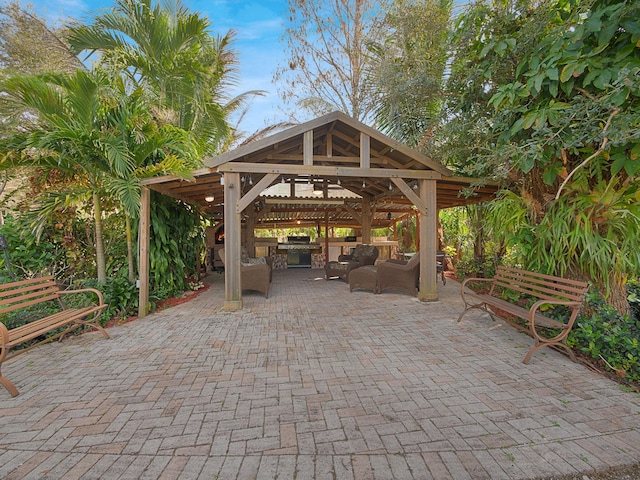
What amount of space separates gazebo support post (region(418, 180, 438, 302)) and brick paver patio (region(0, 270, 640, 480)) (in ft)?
6.02

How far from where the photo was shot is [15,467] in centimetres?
188

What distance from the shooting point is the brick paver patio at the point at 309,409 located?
1902 mm

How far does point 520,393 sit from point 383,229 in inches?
546

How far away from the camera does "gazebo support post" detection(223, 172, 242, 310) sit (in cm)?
550

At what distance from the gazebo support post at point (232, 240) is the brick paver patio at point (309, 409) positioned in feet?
4.23

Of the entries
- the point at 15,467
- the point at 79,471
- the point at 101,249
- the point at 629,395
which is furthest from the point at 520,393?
the point at 101,249

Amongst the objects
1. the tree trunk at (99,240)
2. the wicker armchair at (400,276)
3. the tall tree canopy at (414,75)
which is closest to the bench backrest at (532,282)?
the wicker armchair at (400,276)

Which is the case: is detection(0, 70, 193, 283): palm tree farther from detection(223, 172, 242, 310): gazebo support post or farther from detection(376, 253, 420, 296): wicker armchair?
detection(376, 253, 420, 296): wicker armchair

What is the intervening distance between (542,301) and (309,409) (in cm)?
268

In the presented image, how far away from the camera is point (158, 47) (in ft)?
21.3

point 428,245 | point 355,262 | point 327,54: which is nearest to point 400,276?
point 428,245

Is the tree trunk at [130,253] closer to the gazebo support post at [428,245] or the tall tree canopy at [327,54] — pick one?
the gazebo support post at [428,245]

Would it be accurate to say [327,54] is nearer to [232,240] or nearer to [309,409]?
[232,240]

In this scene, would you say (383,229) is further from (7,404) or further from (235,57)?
(7,404)
